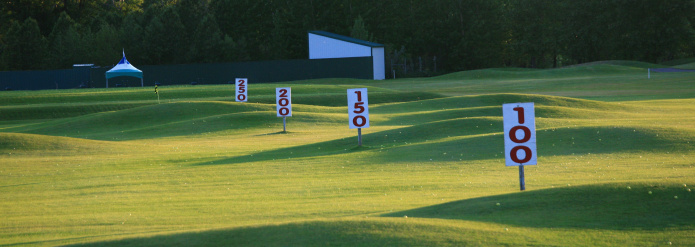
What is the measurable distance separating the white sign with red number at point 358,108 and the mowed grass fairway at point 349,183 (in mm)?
854

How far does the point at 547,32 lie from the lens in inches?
3873

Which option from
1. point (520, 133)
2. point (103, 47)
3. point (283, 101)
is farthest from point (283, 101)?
point (103, 47)

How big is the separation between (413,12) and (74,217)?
90.4 m

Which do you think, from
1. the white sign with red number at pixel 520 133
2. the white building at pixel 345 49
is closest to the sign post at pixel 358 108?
the white sign with red number at pixel 520 133

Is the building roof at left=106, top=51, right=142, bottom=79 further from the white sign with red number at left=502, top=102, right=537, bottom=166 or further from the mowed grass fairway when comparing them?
the white sign with red number at left=502, top=102, right=537, bottom=166

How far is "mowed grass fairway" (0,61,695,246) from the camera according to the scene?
876cm

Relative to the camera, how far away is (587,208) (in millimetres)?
9875

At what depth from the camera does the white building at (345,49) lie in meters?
75.5

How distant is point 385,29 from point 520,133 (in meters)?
87.4

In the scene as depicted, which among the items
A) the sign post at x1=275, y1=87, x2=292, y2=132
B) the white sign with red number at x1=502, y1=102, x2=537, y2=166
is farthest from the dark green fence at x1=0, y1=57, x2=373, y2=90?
the white sign with red number at x1=502, y1=102, x2=537, y2=166

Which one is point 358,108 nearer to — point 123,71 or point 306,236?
point 306,236

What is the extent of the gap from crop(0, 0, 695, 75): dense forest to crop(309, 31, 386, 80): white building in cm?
580

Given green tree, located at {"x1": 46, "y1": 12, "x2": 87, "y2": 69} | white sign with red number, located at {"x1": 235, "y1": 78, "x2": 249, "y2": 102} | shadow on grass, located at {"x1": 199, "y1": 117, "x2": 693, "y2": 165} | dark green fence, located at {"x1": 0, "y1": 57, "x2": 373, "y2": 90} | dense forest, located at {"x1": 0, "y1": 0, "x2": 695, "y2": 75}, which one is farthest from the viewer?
dense forest, located at {"x1": 0, "y1": 0, "x2": 695, "y2": 75}

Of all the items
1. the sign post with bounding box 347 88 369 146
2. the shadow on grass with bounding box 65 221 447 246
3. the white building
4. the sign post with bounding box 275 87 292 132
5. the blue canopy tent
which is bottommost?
the shadow on grass with bounding box 65 221 447 246
